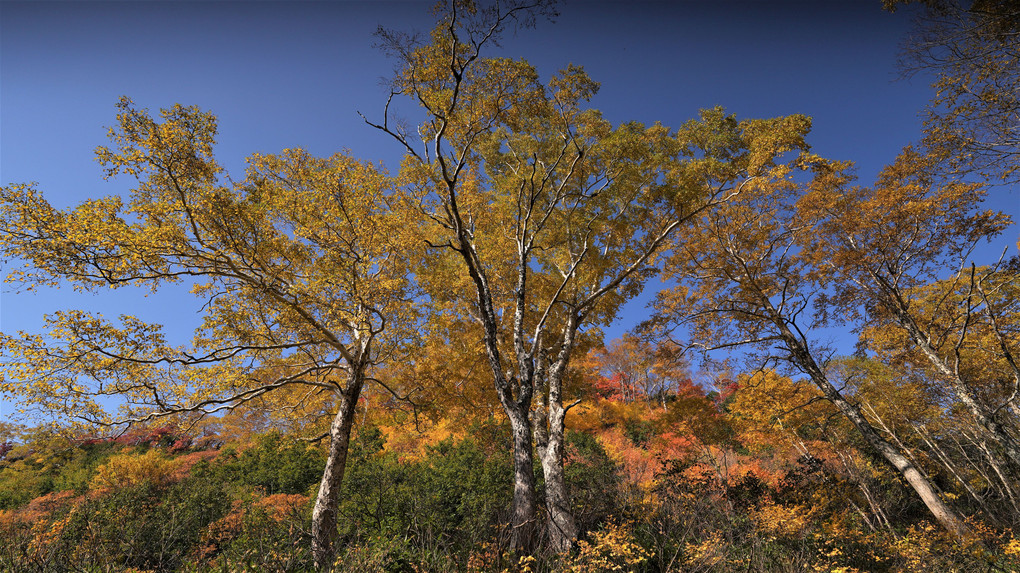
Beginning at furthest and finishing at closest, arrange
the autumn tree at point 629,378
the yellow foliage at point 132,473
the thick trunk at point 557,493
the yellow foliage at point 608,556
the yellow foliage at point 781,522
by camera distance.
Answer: the autumn tree at point 629,378
the yellow foliage at point 132,473
the yellow foliage at point 781,522
the thick trunk at point 557,493
the yellow foliage at point 608,556

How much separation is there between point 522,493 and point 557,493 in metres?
0.61

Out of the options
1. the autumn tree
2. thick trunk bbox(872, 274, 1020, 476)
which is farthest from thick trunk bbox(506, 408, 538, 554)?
the autumn tree

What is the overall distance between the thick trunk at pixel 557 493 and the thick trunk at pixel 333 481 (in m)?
3.35

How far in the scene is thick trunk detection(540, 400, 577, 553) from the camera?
5168mm

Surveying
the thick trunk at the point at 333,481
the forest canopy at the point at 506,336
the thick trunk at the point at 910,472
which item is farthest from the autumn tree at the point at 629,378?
the thick trunk at the point at 333,481

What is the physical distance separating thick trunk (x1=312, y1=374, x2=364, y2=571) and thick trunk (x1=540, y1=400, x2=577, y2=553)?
11.0ft

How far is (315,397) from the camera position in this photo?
912 cm

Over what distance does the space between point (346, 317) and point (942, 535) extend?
40.7 ft

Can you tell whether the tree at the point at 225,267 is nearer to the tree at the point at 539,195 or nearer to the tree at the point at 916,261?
the tree at the point at 539,195

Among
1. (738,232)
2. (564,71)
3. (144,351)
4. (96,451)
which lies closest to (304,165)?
(144,351)

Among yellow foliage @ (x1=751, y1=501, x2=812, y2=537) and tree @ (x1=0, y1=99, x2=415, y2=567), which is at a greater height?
tree @ (x1=0, y1=99, x2=415, y2=567)

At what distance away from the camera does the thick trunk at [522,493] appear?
517 centimetres

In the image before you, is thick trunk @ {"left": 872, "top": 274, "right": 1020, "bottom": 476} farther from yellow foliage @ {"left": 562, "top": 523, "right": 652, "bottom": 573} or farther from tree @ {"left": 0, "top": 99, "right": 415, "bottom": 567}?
tree @ {"left": 0, "top": 99, "right": 415, "bottom": 567}

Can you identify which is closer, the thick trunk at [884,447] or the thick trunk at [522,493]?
the thick trunk at [522,493]
